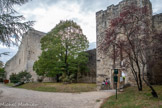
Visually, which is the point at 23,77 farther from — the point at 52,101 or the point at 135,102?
the point at 135,102

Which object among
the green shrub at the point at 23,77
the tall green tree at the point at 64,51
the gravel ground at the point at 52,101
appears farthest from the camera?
the green shrub at the point at 23,77

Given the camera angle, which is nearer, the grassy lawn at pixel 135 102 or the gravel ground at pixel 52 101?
the grassy lawn at pixel 135 102

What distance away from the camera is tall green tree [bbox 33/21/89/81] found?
57.0ft

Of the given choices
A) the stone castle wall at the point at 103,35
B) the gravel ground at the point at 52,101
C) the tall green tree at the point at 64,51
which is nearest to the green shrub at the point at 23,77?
the tall green tree at the point at 64,51

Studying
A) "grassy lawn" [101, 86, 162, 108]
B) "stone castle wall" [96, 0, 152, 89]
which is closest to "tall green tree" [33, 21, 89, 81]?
"stone castle wall" [96, 0, 152, 89]

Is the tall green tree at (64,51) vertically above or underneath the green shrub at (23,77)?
above

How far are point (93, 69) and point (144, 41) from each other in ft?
36.6

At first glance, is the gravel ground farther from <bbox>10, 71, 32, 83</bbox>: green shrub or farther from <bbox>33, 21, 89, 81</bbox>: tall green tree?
<bbox>10, 71, 32, 83</bbox>: green shrub

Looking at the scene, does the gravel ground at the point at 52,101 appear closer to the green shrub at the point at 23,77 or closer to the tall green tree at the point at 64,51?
the tall green tree at the point at 64,51

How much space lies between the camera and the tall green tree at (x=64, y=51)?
17359 millimetres

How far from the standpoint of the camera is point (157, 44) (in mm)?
7965

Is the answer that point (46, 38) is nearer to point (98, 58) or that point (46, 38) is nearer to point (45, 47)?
point (45, 47)

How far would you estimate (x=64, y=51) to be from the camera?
58.3 ft

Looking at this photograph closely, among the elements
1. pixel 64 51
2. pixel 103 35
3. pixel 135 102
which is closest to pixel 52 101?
pixel 135 102
